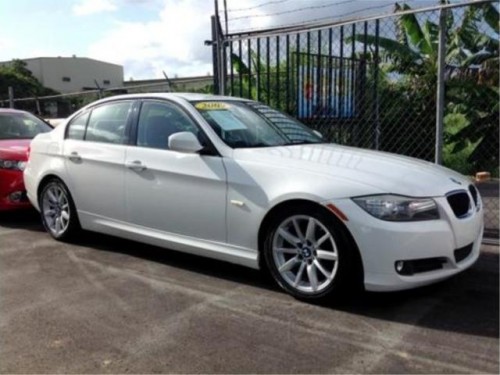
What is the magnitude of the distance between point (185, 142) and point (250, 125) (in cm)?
68

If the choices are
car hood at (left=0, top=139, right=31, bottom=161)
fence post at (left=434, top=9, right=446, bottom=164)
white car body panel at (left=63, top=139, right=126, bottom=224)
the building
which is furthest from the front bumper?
the building

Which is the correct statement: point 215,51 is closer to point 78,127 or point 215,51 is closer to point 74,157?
point 78,127

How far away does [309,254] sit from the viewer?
425cm

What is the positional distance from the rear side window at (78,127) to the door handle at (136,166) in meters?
0.95

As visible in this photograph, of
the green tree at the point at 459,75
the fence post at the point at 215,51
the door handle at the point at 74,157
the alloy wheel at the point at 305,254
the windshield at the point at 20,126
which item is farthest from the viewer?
the green tree at the point at 459,75

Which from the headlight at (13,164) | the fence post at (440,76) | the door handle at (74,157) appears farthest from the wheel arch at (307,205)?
the headlight at (13,164)

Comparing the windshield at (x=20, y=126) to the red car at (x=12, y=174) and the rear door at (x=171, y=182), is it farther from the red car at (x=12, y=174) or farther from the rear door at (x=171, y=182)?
the rear door at (x=171, y=182)

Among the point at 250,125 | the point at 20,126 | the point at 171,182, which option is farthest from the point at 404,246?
the point at 20,126

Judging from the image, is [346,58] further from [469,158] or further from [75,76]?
[75,76]

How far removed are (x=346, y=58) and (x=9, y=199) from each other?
5.15 metres

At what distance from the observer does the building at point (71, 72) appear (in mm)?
73500

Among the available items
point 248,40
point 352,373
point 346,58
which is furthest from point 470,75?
point 352,373

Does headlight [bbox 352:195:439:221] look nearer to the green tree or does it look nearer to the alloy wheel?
the alloy wheel

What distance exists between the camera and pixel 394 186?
4.04 meters
